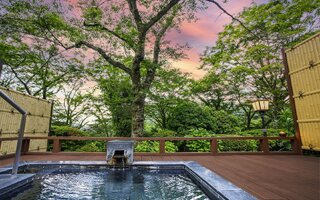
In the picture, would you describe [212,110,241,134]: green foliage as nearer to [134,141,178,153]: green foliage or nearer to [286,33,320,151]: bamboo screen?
[134,141,178,153]: green foliage

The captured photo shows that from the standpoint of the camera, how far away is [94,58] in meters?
10.1

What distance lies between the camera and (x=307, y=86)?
19.4 ft

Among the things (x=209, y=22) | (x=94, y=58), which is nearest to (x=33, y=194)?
(x=94, y=58)

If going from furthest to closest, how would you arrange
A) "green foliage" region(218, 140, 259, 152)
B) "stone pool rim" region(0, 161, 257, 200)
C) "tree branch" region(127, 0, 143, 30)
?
"tree branch" region(127, 0, 143, 30) → "green foliage" region(218, 140, 259, 152) → "stone pool rim" region(0, 161, 257, 200)

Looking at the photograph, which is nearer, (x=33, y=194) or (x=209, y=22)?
(x=33, y=194)

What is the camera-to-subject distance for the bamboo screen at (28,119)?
6.03 metres

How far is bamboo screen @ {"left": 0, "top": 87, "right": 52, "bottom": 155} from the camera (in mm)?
6027

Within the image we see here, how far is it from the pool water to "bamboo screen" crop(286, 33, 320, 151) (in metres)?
4.38

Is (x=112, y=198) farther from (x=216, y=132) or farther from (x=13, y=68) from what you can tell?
(x=13, y=68)

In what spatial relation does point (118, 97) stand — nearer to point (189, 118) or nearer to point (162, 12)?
point (189, 118)

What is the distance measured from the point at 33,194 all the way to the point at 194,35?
9305mm

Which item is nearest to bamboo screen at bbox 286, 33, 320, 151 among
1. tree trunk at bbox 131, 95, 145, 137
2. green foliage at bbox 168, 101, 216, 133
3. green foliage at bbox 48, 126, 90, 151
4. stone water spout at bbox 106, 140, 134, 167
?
green foliage at bbox 168, 101, 216, 133

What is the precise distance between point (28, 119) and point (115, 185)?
578 centimetres

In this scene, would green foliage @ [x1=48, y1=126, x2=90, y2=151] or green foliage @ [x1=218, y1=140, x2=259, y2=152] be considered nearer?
green foliage @ [x1=218, y1=140, x2=259, y2=152]
